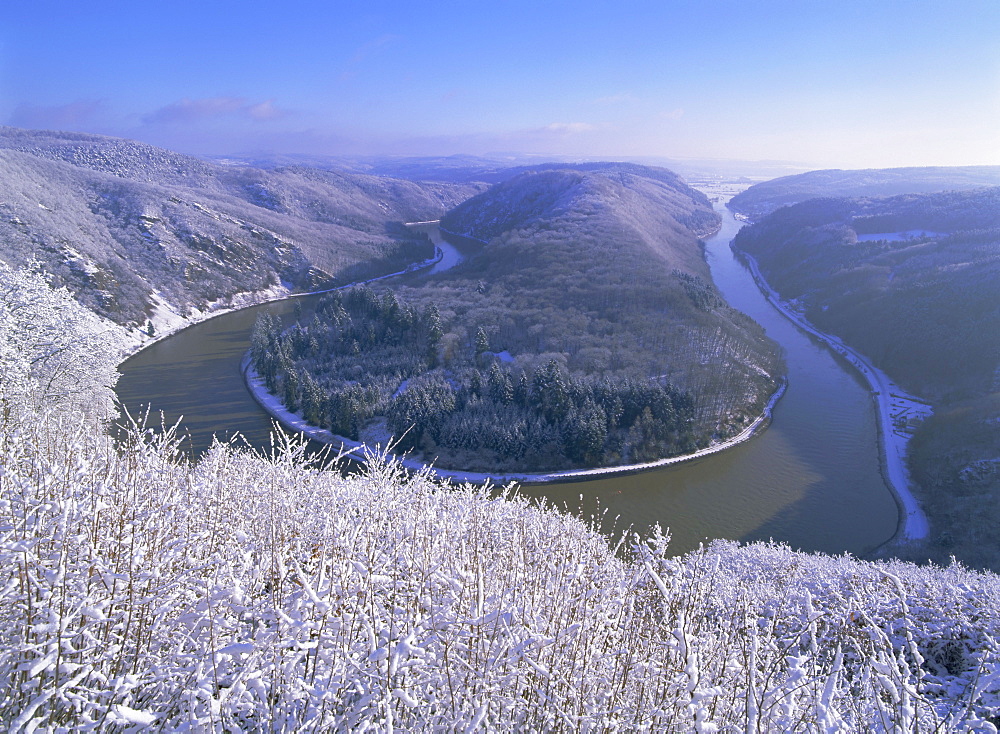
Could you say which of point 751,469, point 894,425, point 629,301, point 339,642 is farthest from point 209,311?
point 339,642

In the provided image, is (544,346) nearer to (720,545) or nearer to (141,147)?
(720,545)

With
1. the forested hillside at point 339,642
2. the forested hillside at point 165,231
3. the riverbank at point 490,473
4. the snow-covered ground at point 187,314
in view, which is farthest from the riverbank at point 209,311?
the forested hillside at point 339,642

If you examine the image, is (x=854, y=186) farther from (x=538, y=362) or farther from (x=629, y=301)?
(x=538, y=362)

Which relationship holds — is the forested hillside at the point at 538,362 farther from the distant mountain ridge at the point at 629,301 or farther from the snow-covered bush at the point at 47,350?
the snow-covered bush at the point at 47,350

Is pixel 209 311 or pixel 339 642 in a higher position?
pixel 339 642

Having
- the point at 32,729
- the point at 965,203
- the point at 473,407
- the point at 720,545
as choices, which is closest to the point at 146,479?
the point at 32,729

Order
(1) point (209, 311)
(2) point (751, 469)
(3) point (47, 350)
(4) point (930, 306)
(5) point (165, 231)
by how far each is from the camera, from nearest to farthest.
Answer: (3) point (47, 350) → (2) point (751, 469) → (4) point (930, 306) → (1) point (209, 311) → (5) point (165, 231)

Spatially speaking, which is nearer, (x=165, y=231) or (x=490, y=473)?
(x=490, y=473)
